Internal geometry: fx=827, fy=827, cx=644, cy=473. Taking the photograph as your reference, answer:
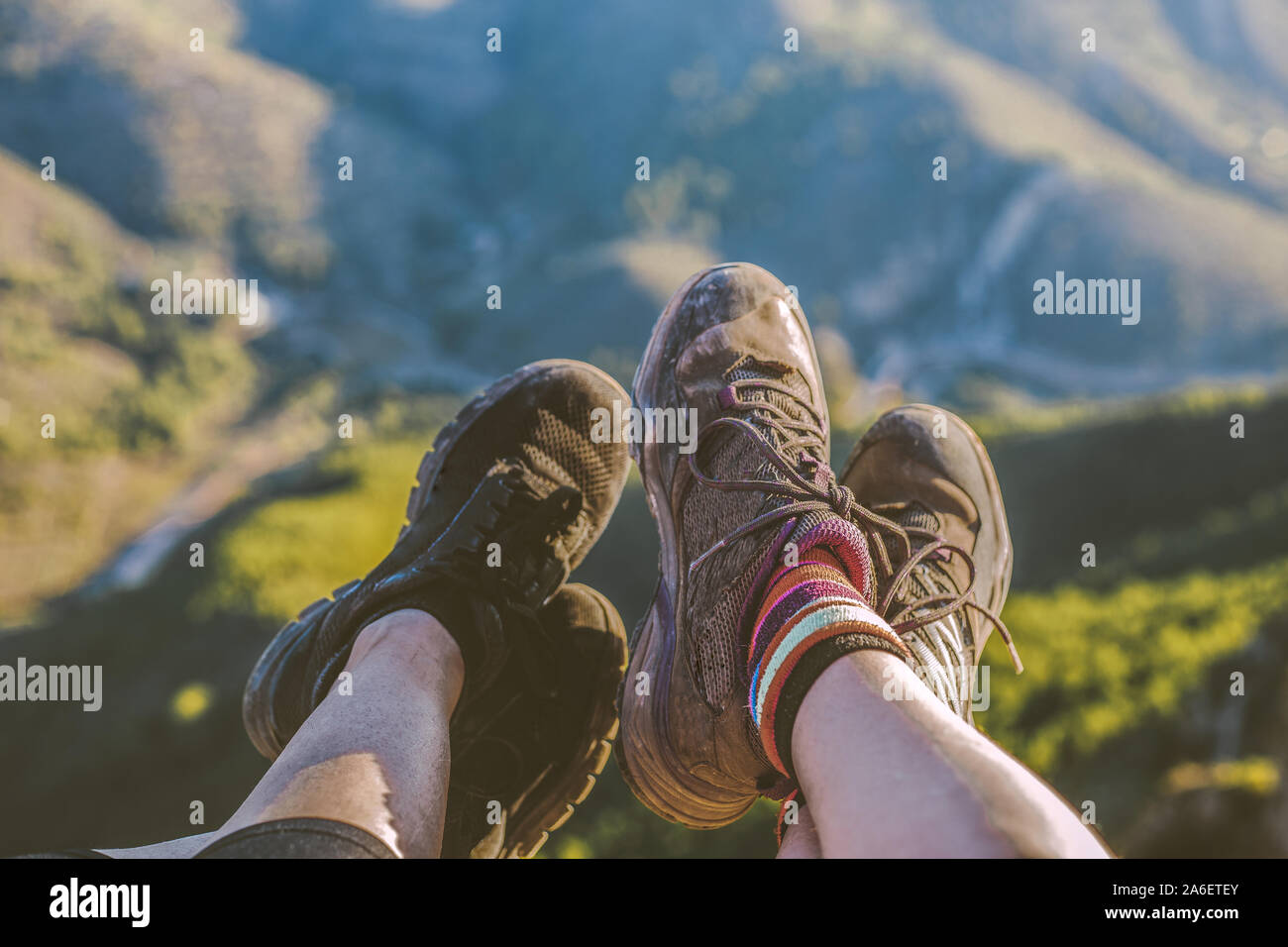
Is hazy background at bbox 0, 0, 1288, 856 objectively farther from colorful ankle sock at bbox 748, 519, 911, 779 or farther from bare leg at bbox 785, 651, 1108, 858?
bare leg at bbox 785, 651, 1108, 858

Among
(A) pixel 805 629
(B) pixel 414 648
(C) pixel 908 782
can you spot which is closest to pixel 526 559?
(B) pixel 414 648

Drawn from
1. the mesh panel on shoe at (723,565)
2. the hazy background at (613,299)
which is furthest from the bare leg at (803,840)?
the hazy background at (613,299)

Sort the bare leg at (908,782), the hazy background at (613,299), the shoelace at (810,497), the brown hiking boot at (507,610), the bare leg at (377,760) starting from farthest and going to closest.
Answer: the hazy background at (613,299) → the brown hiking boot at (507,610) → the shoelace at (810,497) → the bare leg at (377,760) → the bare leg at (908,782)

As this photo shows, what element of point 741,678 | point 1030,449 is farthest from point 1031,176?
point 741,678

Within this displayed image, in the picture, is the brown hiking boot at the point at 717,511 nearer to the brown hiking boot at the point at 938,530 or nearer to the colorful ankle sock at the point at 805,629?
the colorful ankle sock at the point at 805,629

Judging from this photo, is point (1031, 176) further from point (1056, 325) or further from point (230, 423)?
point (230, 423)

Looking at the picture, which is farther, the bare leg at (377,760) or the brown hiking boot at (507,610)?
the brown hiking boot at (507,610)

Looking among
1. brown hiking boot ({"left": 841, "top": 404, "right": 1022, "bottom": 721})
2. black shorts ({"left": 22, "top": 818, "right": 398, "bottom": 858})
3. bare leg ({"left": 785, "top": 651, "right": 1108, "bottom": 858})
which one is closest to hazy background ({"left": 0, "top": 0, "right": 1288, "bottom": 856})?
brown hiking boot ({"left": 841, "top": 404, "right": 1022, "bottom": 721})
